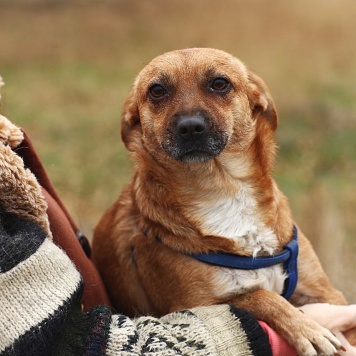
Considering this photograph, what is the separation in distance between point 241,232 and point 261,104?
0.57 m

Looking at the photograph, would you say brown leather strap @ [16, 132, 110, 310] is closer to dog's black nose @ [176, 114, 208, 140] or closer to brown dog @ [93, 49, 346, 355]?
brown dog @ [93, 49, 346, 355]

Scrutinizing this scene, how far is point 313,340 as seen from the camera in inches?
87.4

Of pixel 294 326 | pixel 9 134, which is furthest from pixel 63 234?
pixel 294 326

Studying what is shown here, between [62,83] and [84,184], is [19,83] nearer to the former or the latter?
[62,83]

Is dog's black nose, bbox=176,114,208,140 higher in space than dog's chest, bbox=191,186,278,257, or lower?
higher

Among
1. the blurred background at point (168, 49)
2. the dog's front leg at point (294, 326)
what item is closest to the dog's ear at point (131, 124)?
the dog's front leg at point (294, 326)

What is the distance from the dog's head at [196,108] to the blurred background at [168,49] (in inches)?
54.8

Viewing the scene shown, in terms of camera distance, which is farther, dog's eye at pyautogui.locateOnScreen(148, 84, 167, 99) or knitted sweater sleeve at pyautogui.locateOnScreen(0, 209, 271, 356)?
dog's eye at pyautogui.locateOnScreen(148, 84, 167, 99)

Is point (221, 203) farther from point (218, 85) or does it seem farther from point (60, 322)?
point (60, 322)

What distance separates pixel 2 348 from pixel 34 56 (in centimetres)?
1137

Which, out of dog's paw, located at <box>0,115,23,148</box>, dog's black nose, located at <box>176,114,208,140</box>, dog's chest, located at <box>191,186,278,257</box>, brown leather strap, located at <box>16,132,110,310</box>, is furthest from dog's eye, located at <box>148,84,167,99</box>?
dog's paw, located at <box>0,115,23,148</box>

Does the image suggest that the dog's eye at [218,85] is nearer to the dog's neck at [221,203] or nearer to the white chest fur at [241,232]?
the dog's neck at [221,203]

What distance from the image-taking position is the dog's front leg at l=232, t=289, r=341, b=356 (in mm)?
2197

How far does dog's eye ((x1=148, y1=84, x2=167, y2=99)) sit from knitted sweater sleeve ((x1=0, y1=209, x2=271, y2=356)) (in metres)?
1.06
